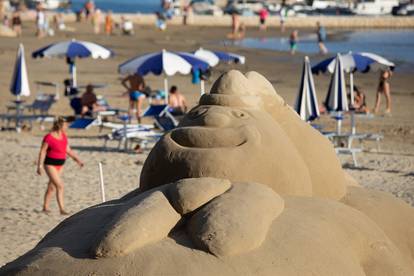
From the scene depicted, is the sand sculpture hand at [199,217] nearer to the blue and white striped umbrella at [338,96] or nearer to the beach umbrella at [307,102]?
the beach umbrella at [307,102]

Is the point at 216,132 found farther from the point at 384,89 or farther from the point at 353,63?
the point at 384,89

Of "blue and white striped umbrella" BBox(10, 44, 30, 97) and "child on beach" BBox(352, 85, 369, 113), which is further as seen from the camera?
"child on beach" BBox(352, 85, 369, 113)

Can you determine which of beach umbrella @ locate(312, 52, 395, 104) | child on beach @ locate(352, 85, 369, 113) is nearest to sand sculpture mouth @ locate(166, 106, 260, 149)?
child on beach @ locate(352, 85, 369, 113)

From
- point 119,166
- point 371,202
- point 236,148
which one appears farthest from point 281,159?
point 119,166

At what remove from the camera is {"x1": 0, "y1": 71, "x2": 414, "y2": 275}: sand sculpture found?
4230 millimetres

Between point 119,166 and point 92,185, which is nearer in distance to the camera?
point 92,185

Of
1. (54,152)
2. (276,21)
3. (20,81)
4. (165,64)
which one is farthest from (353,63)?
(276,21)

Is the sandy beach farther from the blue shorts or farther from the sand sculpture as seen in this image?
the sand sculpture

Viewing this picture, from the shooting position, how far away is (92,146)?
18.2m

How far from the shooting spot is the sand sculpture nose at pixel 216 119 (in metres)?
5.18

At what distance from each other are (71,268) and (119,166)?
11.6m

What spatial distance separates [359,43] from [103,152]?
38.1m

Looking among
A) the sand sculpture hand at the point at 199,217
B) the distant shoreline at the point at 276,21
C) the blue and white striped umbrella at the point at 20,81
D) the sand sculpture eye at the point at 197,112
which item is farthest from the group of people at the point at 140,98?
the distant shoreline at the point at 276,21

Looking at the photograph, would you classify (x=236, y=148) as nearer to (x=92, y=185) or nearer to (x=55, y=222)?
(x=55, y=222)
